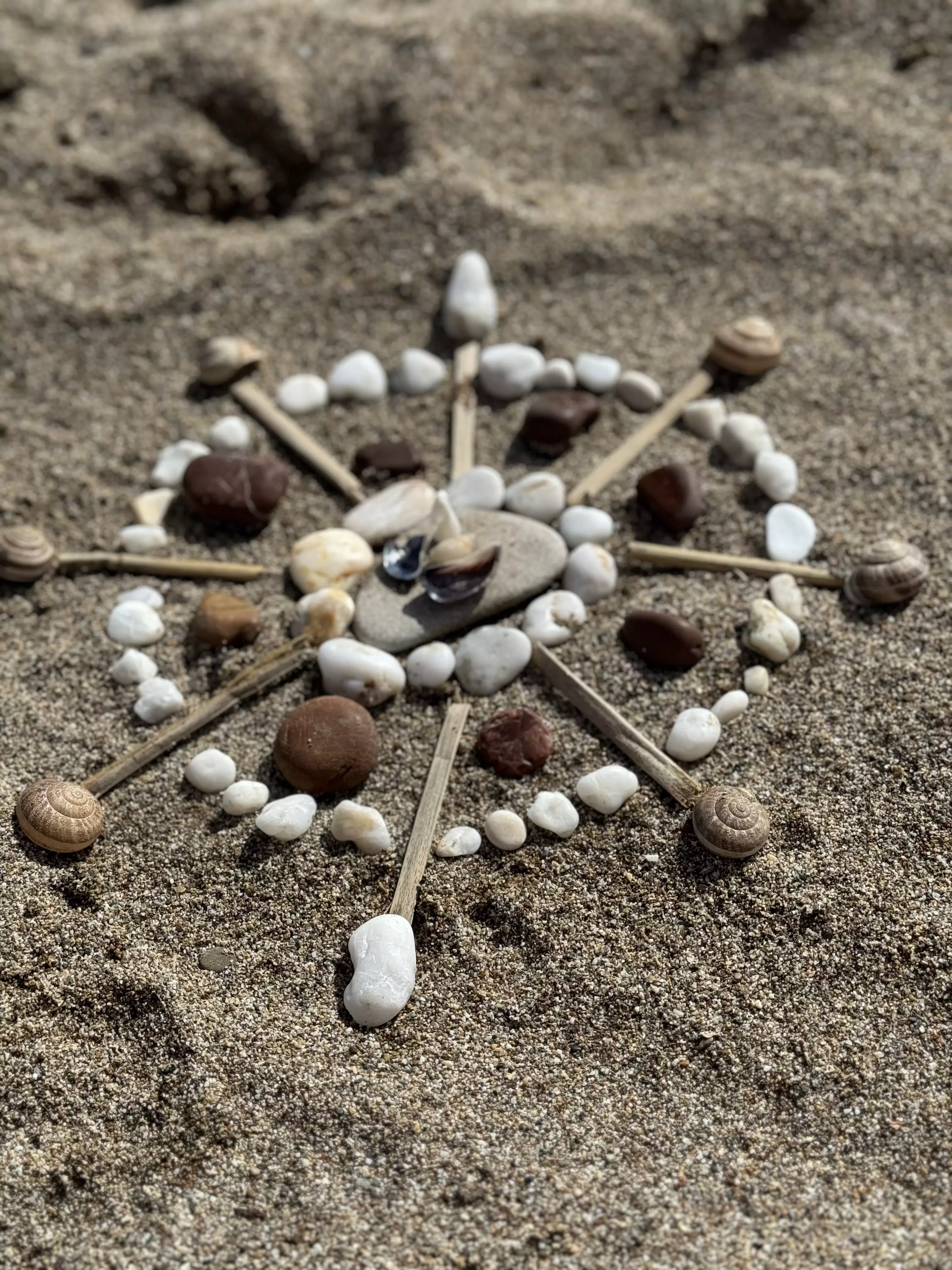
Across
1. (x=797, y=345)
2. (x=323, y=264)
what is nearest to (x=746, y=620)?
(x=797, y=345)

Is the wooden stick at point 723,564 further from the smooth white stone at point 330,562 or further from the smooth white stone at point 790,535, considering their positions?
the smooth white stone at point 330,562

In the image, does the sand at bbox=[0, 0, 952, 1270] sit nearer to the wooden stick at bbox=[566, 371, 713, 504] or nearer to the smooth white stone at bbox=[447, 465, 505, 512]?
the wooden stick at bbox=[566, 371, 713, 504]

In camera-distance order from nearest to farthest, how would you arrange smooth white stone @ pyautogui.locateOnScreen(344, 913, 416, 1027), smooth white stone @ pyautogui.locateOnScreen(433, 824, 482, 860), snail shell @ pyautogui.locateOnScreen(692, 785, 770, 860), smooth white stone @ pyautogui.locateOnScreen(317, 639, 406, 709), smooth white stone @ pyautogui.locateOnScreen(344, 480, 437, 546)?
smooth white stone @ pyautogui.locateOnScreen(344, 913, 416, 1027) → snail shell @ pyautogui.locateOnScreen(692, 785, 770, 860) → smooth white stone @ pyautogui.locateOnScreen(433, 824, 482, 860) → smooth white stone @ pyautogui.locateOnScreen(317, 639, 406, 709) → smooth white stone @ pyautogui.locateOnScreen(344, 480, 437, 546)

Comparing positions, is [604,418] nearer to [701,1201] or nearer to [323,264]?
[323,264]

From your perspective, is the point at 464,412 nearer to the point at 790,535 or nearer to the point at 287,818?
the point at 790,535

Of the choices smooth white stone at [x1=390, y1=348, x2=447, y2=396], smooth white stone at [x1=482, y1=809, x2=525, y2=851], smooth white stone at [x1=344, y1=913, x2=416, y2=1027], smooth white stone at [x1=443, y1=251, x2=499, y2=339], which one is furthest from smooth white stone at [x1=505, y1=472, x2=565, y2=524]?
smooth white stone at [x1=344, y1=913, x2=416, y2=1027]

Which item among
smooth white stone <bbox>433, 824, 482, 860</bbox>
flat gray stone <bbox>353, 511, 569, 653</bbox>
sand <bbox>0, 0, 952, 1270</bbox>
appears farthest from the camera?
flat gray stone <bbox>353, 511, 569, 653</bbox>

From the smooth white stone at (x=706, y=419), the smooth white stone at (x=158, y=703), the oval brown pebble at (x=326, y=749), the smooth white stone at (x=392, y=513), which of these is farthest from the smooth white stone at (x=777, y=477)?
the smooth white stone at (x=158, y=703)
